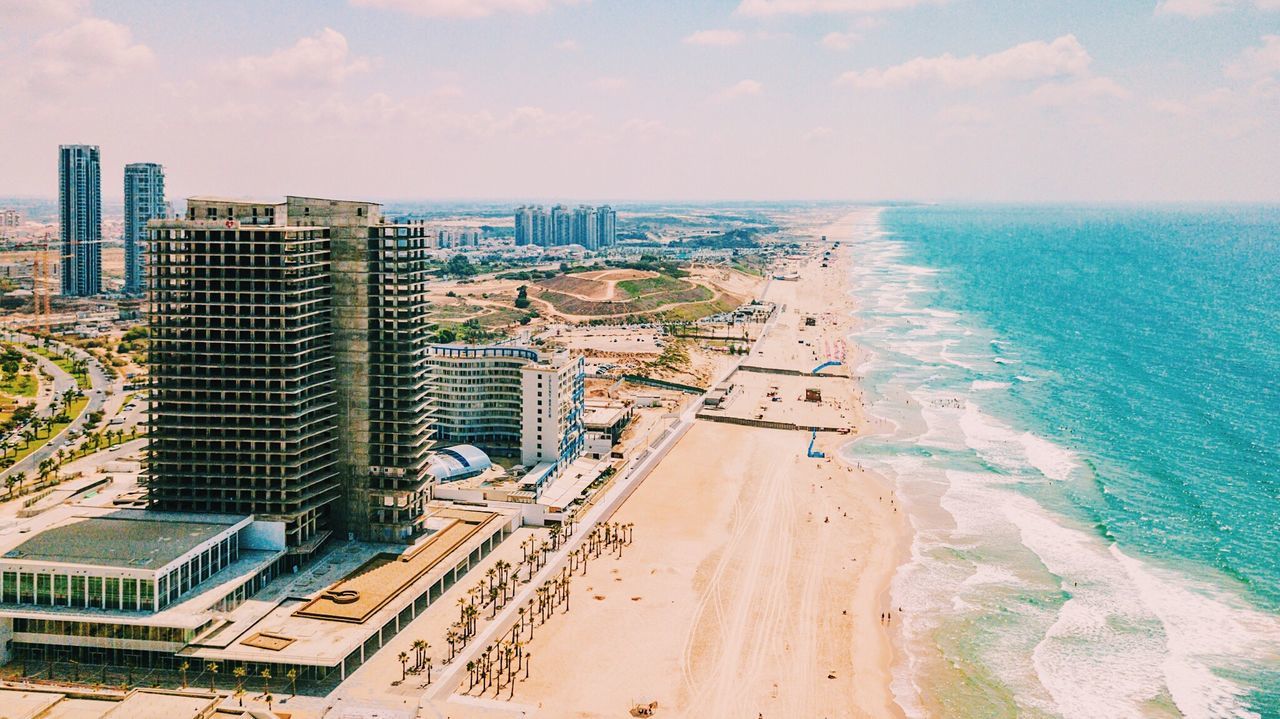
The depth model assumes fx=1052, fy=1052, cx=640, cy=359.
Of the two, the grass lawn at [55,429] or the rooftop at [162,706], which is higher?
the grass lawn at [55,429]

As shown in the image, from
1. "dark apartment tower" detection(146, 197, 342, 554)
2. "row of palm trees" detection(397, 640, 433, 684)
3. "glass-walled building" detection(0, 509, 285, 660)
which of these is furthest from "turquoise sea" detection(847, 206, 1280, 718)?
"dark apartment tower" detection(146, 197, 342, 554)

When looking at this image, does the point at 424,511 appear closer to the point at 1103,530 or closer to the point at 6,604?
the point at 6,604

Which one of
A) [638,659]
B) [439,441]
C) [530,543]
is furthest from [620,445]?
[638,659]

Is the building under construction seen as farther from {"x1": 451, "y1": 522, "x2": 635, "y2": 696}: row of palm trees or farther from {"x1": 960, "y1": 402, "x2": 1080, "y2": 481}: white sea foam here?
{"x1": 960, "y1": 402, "x2": 1080, "y2": 481}: white sea foam

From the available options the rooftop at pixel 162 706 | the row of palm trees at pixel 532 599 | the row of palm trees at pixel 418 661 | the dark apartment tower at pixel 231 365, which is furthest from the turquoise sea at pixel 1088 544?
the dark apartment tower at pixel 231 365

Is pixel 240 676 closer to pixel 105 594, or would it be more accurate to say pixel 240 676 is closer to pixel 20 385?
pixel 105 594

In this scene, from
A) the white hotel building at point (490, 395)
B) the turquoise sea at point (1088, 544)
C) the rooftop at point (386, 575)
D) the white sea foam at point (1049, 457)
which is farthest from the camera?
the white sea foam at point (1049, 457)

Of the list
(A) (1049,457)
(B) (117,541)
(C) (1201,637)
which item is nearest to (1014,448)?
(A) (1049,457)

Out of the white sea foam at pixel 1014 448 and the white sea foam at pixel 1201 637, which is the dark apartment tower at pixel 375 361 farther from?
the white sea foam at pixel 1014 448
